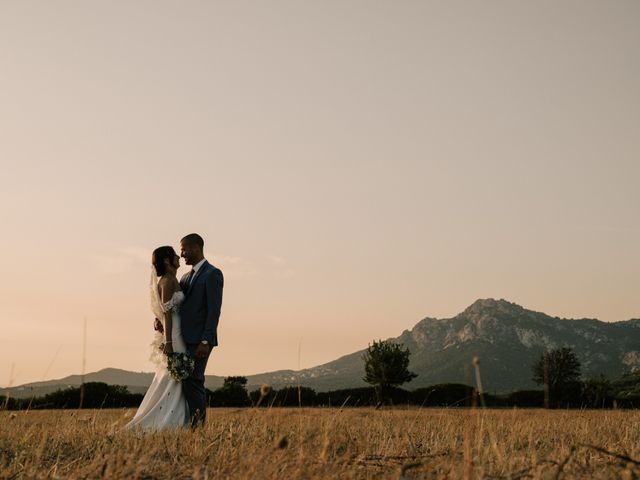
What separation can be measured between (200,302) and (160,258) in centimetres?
82

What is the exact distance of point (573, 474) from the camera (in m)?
3.71

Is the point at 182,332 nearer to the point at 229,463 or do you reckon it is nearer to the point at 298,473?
the point at 229,463

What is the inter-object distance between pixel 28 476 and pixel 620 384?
Result: 89672 mm

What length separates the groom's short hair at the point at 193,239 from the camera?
867 centimetres

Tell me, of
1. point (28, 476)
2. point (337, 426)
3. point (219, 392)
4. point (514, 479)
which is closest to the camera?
point (514, 479)

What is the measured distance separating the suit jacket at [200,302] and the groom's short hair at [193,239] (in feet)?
1.11

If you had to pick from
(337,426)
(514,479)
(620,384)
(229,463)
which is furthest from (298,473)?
(620,384)

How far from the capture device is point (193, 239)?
8703 millimetres

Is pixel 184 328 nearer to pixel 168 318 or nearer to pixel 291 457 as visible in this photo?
pixel 168 318

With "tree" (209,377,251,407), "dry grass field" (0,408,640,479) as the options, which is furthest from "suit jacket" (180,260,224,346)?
"tree" (209,377,251,407)

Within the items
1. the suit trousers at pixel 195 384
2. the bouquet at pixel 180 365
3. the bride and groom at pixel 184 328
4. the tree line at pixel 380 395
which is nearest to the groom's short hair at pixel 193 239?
the bride and groom at pixel 184 328

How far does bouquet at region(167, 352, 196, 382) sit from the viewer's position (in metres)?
8.46

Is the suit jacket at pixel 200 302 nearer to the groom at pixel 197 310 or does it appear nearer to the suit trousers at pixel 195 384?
the groom at pixel 197 310

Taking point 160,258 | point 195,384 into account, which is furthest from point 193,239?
point 195,384
